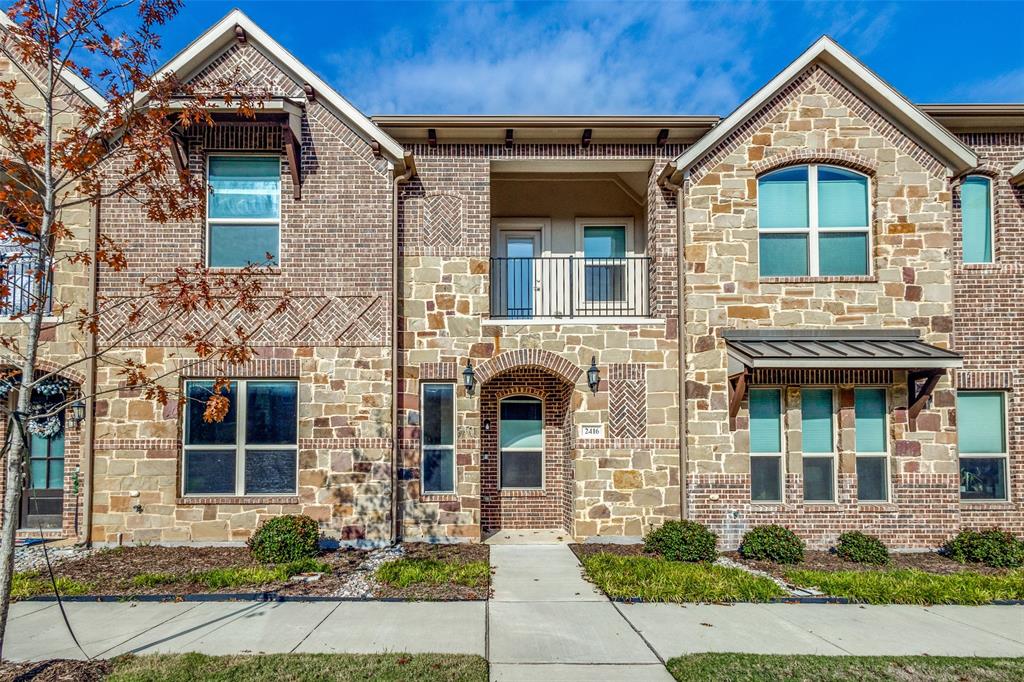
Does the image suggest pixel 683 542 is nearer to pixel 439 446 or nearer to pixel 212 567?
pixel 439 446

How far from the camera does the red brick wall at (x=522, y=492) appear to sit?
1098cm

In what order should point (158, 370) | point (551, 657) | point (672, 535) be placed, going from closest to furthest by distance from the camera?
point (551, 657) < point (672, 535) < point (158, 370)

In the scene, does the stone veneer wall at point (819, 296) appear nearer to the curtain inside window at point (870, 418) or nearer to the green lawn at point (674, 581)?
the curtain inside window at point (870, 418)

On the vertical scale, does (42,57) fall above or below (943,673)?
above

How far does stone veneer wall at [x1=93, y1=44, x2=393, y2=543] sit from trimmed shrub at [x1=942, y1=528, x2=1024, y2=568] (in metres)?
8.76

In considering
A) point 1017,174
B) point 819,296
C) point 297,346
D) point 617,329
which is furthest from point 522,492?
point 1017,174

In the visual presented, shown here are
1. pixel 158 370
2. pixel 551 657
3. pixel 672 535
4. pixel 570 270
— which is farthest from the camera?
pixel 570 270

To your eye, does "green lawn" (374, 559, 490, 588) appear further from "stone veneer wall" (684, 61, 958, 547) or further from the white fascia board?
the white fascia board

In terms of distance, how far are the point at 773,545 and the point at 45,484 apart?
11.8 metres

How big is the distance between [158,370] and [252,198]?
3.18 metres

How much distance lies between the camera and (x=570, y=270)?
35.9ft

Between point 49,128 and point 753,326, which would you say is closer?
point 49,128

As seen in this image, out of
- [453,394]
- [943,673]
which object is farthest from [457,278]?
[943,673]

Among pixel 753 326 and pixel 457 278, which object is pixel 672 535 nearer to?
pixel 753 326
